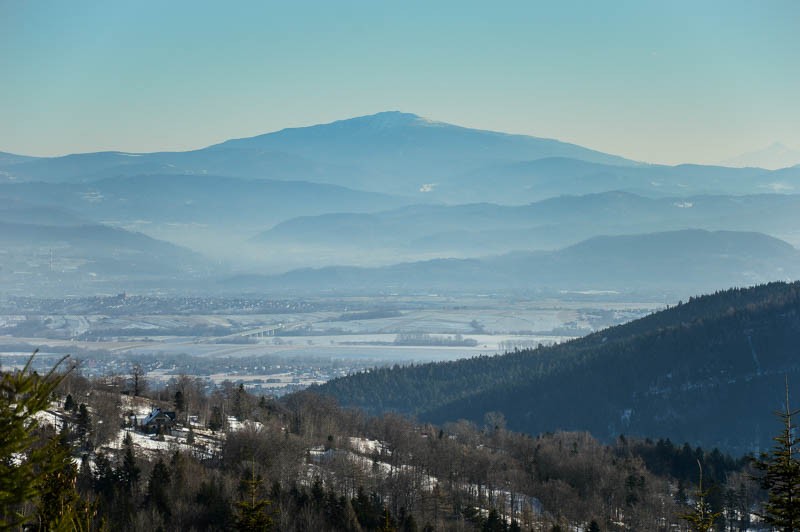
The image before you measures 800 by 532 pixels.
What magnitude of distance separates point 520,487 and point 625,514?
387 inches

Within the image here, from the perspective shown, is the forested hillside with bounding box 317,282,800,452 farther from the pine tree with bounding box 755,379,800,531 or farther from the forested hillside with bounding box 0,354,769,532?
the pine tree with bounding box 755,379,800,531

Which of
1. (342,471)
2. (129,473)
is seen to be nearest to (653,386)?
(342,471)

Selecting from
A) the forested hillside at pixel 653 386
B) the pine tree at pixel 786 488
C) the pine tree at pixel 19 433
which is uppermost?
the pine tree at pixel 19 433

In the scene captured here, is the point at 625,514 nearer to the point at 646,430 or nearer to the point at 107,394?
the point at 107,394

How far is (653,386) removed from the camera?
582ft

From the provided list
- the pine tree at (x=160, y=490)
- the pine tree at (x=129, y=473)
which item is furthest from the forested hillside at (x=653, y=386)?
the pine tree at (x=160, y=490)

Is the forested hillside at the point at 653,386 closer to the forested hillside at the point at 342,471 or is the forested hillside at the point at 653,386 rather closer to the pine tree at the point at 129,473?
the forested hillside at the point at 342,471

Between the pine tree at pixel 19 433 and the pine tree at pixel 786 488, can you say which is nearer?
the pine tree at pixel 19 433

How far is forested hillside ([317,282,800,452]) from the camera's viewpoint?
166 meters

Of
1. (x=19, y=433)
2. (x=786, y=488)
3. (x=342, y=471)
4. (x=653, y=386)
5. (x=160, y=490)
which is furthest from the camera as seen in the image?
(x=653, y=386)

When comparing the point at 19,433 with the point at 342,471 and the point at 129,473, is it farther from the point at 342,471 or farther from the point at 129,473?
the point at 342,471

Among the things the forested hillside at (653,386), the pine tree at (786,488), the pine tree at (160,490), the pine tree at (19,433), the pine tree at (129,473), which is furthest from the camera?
the forested hillside at (653,386)

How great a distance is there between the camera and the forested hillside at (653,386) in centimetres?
16638

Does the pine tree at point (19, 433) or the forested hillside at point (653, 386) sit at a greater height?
the pine tree at point (19, 433)
